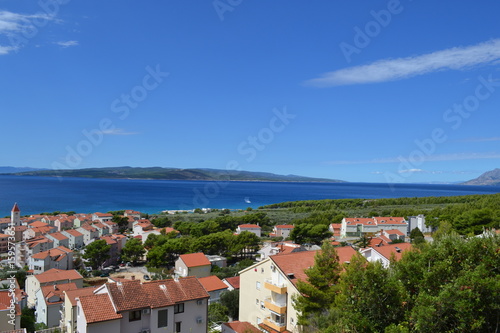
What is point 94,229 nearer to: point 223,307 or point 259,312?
point 223,307

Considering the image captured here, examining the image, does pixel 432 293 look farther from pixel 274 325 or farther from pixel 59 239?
pixel 59 239

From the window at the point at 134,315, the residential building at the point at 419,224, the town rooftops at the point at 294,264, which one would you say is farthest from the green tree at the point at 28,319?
the residential building at the point at 419,224

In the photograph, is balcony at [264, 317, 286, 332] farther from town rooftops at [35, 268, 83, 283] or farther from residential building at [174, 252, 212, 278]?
town rooftops at [35, 268, 83, 283]

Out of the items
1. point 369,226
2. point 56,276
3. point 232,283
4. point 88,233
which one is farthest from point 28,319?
point 369,226

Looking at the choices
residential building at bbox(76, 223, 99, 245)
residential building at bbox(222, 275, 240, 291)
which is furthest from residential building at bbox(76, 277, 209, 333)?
residential building at bbox(76, 223, 99, 245)

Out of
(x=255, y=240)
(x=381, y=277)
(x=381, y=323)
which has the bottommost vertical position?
(x=255, y=240)

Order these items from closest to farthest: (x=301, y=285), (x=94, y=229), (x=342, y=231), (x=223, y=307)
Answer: (x=301, y=285)
(x=223, y=307)
(x=342, y=231)
(x=94, y=229)

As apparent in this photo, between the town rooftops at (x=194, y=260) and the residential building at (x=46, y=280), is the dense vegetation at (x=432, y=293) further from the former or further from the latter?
the residential building at (x=46, y=280)

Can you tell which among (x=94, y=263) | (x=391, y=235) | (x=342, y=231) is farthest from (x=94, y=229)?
(x=391, y=235)
